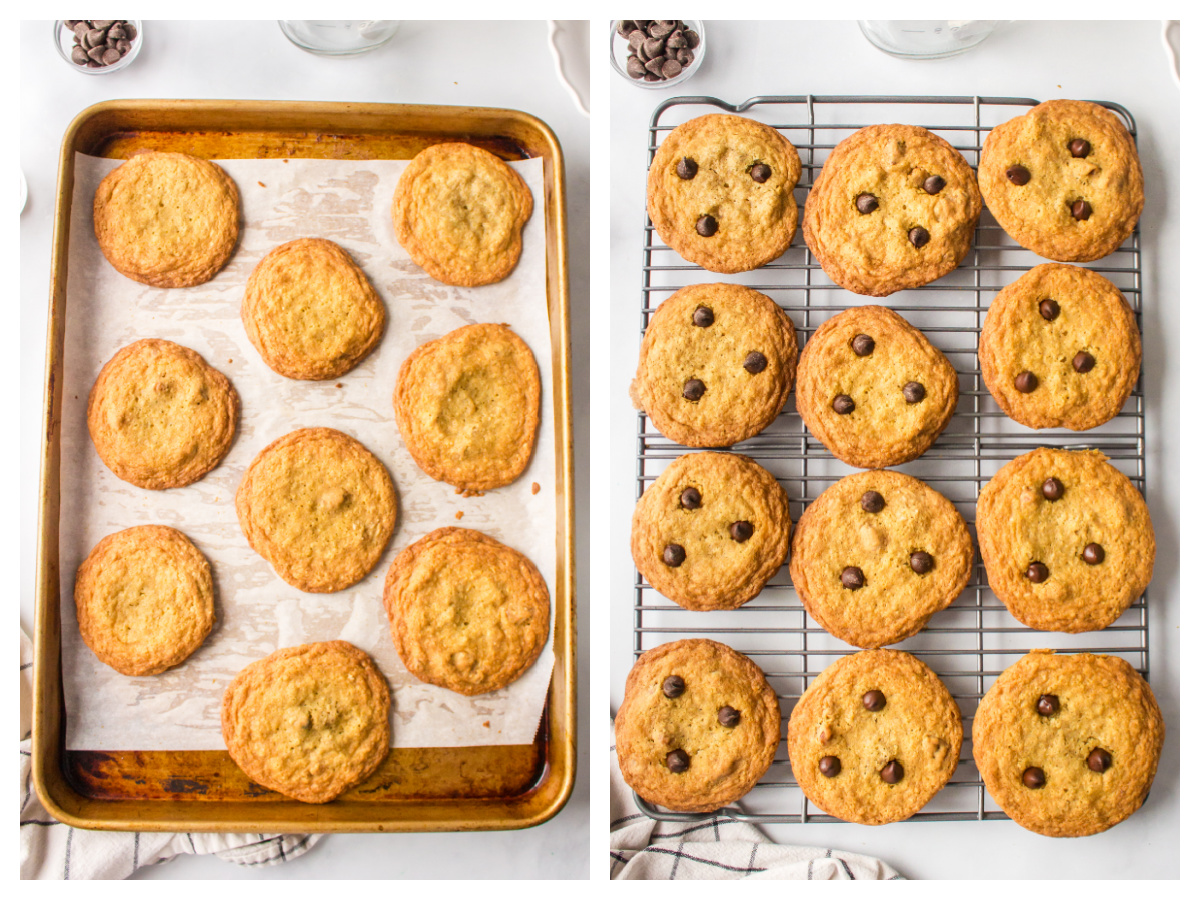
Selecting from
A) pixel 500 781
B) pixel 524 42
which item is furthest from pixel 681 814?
pixel 524 42

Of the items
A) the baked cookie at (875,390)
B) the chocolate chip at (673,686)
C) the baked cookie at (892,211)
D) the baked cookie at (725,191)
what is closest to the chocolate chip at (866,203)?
the baked cookie at (892,211)

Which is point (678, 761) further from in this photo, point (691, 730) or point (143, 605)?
point (143, 605)

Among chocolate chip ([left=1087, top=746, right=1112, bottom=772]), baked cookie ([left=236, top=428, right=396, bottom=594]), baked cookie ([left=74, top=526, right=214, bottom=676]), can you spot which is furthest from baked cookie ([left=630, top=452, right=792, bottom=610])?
baked cookie ([left=74, top=526, right=214, bottom=676])

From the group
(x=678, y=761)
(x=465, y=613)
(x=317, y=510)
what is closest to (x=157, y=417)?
(x=317, y=510)
